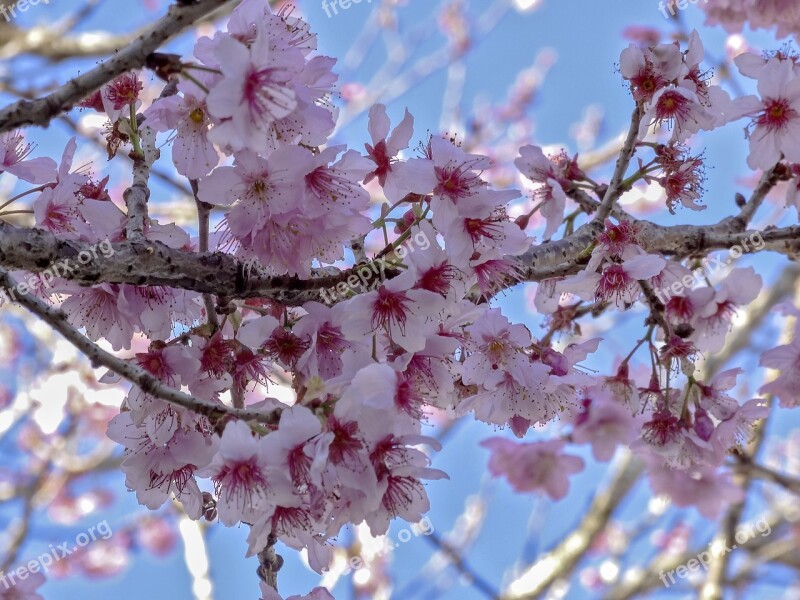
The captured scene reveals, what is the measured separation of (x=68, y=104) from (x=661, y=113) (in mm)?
1462

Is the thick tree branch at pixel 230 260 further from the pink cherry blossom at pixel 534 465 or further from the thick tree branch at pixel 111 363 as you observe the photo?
the pink cherry blossom at pixel 534 465

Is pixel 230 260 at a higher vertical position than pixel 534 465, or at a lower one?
lower

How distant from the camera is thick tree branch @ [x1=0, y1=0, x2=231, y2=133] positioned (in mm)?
1265

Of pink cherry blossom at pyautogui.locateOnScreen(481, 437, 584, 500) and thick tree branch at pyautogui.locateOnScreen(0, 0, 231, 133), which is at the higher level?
pink cherry blossom at pyautogui.locateOnScreen(481, 437, 584, 500)

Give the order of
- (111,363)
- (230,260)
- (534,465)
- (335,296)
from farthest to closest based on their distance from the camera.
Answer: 1. (534,465)
2. (335,296)
3. (230,260)
4. (111,363)

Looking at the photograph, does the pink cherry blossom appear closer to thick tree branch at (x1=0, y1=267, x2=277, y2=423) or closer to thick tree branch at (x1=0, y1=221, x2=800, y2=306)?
thick tree branch at (x1=0, y1=221, x2=800, y2=306)

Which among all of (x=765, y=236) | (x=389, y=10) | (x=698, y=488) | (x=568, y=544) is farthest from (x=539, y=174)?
(x=389, y=10)

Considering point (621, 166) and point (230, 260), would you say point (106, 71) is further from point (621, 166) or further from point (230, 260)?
point (621, 166)

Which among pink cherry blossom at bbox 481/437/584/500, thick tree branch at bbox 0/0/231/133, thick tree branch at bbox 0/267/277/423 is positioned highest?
pink cherry blossom at bbox 481/437/584/500

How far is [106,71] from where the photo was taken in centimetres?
128

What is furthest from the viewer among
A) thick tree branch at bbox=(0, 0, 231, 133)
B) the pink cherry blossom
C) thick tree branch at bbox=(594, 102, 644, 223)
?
the pink cherry blossom

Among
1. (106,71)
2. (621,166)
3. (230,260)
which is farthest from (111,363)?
(621,166)

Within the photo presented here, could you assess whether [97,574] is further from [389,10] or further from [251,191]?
[251,191]

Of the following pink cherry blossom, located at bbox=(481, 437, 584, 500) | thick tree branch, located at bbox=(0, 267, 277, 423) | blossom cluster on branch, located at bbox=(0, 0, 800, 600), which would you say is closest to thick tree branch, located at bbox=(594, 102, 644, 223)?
blossom cluster on branch, located at bbox=(0, 0, 800, 600)
